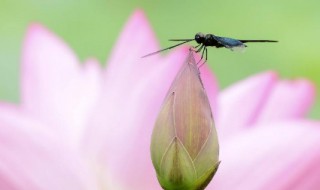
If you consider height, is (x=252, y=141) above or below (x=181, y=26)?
below

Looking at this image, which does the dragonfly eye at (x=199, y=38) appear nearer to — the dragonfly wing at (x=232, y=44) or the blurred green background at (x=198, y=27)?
the dragonfly wing at (x=232, y=44)

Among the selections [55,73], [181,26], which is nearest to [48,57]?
[55,73]

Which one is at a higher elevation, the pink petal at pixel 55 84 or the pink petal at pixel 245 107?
the pink petal at pixel 55 84

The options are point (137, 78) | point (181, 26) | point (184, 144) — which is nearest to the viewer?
point (184, 144)

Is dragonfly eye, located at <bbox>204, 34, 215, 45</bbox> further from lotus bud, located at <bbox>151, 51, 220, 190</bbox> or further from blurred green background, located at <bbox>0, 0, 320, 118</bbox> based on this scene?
blurred green background, located at <bbox>0, 0, 320, 118</bbox>

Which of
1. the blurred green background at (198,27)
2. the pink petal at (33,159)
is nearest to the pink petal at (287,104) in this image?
the pink petal at (33,159)

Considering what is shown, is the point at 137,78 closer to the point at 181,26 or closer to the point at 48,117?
the point at 48,117
